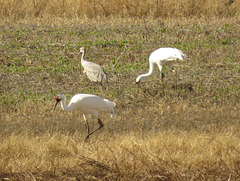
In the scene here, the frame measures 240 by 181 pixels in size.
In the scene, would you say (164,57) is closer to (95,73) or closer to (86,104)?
(95,73)

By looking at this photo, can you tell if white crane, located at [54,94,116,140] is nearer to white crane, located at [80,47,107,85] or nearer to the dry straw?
white crane, located at [80,47,107,85]

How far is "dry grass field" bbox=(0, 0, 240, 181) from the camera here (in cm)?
577

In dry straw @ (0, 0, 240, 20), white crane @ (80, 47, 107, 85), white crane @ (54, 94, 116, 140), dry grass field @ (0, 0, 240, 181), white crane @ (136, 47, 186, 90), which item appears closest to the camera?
dry grass field @ (0, 0, 240, 181)

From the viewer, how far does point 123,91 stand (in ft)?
33.4

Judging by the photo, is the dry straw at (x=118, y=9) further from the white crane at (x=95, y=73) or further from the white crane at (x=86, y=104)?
the white crane at (x=86, y=104)

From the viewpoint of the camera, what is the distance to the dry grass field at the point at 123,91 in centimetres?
577

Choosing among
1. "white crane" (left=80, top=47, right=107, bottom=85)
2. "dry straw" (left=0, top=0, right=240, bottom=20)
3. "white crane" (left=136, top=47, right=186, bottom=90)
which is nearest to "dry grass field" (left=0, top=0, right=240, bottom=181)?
"dry straw" (left=0, top=0, right=240, bottom=20)

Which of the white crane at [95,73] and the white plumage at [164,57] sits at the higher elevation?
the white plumage at [164,57]

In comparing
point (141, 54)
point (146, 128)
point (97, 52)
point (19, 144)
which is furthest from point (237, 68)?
point (19, 144)

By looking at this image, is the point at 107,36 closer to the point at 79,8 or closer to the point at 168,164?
the point at 79,8

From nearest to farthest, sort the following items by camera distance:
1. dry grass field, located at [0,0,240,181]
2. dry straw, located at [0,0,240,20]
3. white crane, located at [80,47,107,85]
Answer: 1. dry grass field, located at [0,0,240,181]
2. white crane, located at [80,47,107,85]
3. dry straw, located at [0,0,240,20]

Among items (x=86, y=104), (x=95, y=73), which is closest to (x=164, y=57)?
(x=95, y=73)

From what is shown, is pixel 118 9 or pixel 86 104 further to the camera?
pixel 118 9

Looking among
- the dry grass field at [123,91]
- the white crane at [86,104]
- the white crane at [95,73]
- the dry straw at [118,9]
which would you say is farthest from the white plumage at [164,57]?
the dry straw at [118,9]
